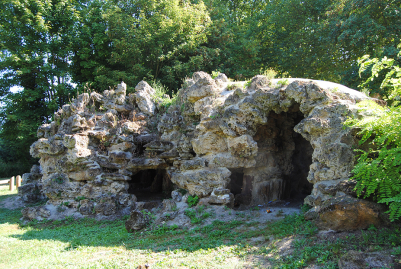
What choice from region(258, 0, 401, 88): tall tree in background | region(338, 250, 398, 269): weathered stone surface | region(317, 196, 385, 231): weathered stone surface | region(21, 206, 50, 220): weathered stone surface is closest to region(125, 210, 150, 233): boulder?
region(21, 206, 50, 220): weathered stone surface

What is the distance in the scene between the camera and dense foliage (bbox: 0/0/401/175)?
17078 millimetres

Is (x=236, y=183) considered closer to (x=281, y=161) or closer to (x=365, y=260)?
(x=281, y=161)

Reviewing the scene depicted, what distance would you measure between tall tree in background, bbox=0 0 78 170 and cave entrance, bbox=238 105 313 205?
43.7ft

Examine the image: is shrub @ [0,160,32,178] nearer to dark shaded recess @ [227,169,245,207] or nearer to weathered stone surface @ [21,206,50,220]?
weathered stone surface @ [21,206,50,220]

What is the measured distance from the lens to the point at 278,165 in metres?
11.7

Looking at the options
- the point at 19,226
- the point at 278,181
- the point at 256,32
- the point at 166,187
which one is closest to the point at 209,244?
the point at 278,181

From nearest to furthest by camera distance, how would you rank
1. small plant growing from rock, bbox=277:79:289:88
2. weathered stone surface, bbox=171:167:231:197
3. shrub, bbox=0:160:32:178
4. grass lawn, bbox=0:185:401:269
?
1. grass lawn, bbox=0:185:401:269
2. small plant growing from rock, bbox=277:79:289:88
3. weathered stone surface, bbox=171:167:231:197
4. shrub, bbox=0:160:32:178

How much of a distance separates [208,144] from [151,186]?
6.26 m

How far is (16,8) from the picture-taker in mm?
16859

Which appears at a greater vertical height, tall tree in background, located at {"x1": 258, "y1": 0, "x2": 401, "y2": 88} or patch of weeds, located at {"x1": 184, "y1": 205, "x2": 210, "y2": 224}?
tall tree in background, located at {"x1": 258, "y1": 0, "x2": 401, "y2": 88}

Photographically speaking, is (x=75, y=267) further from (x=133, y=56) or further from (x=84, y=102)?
(x=133, y=56)

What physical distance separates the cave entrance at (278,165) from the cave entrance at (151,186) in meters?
3.67

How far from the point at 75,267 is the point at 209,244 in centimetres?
318

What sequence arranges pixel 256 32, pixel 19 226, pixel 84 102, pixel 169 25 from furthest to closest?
pixel 256 32
pixel 169 25
pixel 84 102
pixel 19 226
